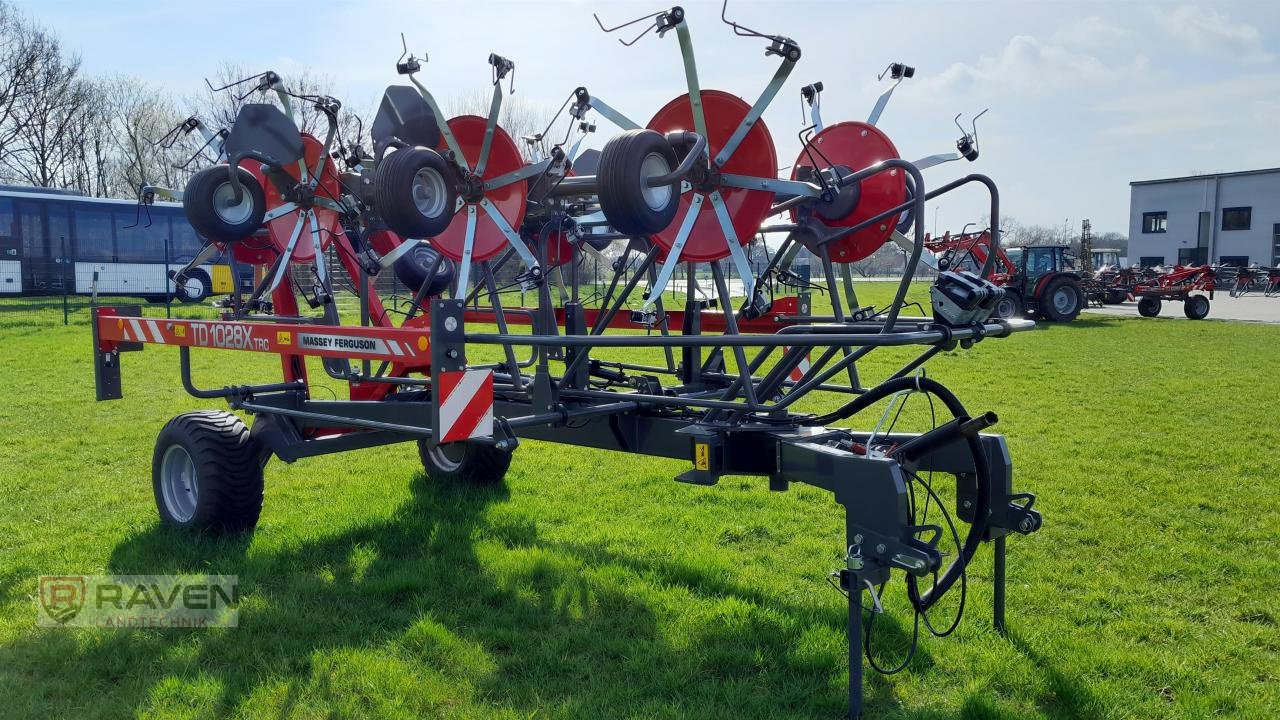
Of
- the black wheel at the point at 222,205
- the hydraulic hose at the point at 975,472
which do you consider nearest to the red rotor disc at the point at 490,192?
the black wheel at the point at 222,205

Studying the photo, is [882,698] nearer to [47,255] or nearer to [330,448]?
[330,448]

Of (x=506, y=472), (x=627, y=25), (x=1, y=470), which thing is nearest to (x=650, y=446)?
(x=627, y=25)

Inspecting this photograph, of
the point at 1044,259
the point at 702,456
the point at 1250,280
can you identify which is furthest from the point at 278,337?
the point at 1250,280

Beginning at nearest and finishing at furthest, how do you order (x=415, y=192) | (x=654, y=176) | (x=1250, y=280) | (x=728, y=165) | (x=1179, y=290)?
(x=654, y=176) → (x=728, y=165) → (x=415, y=192) → (x=1179, y=290) → (x=1250, y=280)

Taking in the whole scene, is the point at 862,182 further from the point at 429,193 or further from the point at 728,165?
the point at 429,193

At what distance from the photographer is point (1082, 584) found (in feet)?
16.0

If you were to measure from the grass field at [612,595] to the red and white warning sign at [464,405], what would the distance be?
0.89m

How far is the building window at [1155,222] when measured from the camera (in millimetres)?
57875

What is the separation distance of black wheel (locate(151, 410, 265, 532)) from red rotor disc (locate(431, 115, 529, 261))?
1629mm

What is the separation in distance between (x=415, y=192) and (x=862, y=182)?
236 cm

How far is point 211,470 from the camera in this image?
207 inches

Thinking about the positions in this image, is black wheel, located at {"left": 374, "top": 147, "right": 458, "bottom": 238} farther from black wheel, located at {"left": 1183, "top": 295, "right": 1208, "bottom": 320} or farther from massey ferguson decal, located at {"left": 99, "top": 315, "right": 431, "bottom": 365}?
black wheel, located at {"left": 1183, "top": 295, "right": 1208, "bottom": 320}

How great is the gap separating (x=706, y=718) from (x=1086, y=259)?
37989 millimetres

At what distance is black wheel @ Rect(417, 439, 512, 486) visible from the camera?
22.0 feet
